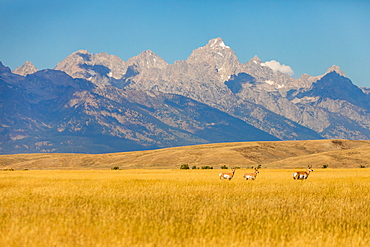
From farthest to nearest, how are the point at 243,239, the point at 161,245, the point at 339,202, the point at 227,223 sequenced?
1. the point at 339,202
2. the point at 227,223
3. the point at 243,239
4. the point at 161,245

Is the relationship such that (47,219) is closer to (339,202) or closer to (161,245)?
(161,245)

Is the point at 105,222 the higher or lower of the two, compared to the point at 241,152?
lower

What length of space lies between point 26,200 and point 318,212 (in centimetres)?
1670

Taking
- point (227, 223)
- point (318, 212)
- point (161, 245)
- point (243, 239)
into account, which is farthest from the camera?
point (318, 212)

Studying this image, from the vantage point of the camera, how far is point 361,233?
18.1 metres

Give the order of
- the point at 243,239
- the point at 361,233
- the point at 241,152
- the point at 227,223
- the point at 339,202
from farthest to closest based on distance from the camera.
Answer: the point at 241,152, the point at 339,202, the point at 227,223, the point at 361,233, the point at 243,239

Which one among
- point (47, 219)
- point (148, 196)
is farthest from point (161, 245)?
point (148, 196)

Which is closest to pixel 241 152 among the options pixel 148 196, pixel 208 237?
pixel 148 196

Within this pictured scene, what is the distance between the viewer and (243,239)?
55.3 feet

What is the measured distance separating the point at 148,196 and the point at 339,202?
38.3ft

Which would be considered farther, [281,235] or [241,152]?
[241,152]

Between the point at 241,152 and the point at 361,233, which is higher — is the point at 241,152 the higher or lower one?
the higher one

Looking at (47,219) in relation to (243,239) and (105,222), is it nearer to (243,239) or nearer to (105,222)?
(105,222)

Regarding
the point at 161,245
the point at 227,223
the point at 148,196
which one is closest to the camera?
the point at 161,245
